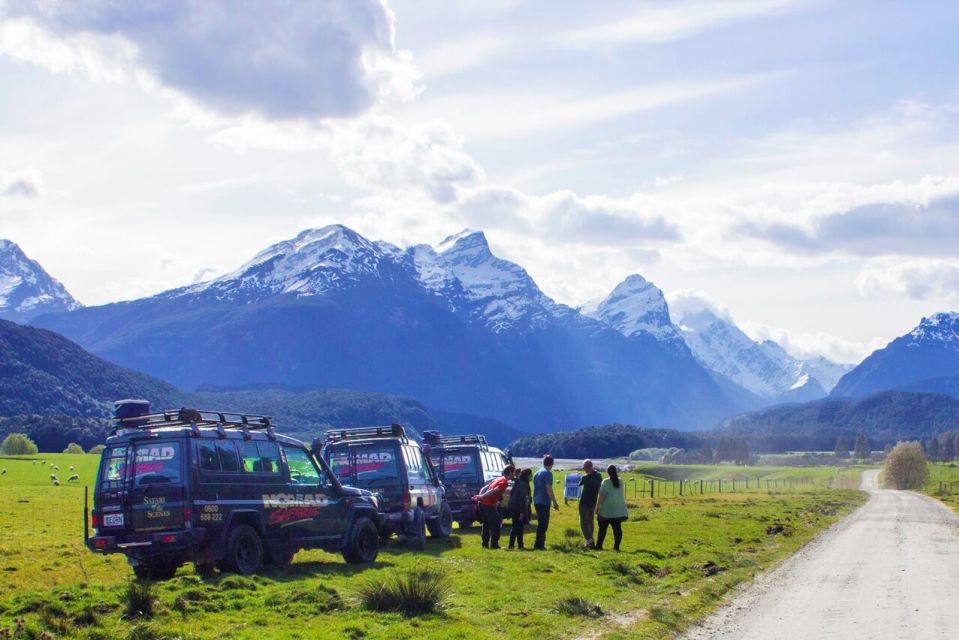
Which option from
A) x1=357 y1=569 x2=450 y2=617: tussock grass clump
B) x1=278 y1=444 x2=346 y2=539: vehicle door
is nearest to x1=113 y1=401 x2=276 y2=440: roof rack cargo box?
x1=278 y1=444 x2=346 y2=539: vehicle door

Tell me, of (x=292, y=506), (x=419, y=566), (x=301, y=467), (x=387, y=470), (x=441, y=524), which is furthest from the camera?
(x=441, y=524)

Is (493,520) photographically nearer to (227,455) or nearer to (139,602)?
(227,455)

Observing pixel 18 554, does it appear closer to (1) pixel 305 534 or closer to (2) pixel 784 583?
(1) pixel 305 534

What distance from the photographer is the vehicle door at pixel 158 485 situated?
18625mm

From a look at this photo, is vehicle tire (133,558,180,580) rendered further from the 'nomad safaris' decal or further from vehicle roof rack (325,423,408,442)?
vehicle roof rack (325,423,408,442)

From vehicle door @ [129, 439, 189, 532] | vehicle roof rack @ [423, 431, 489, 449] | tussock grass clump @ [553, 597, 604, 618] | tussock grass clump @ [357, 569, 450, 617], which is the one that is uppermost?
vehicle roof rack @ [423, 431, 489, 449]

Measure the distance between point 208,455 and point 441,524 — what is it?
38.0ft

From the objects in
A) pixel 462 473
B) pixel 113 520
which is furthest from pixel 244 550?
pixel 462 473

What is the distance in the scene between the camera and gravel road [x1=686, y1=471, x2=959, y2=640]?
15125mm

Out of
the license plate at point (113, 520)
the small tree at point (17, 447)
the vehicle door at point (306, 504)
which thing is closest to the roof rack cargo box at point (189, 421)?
the vehicle door at point (306, 504)

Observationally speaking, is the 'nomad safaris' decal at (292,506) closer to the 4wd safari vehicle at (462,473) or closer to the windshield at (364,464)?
the windshield at (364,464)

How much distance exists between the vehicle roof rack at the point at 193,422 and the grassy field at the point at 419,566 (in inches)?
107

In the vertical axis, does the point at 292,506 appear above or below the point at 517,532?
above

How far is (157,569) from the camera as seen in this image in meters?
19.7
